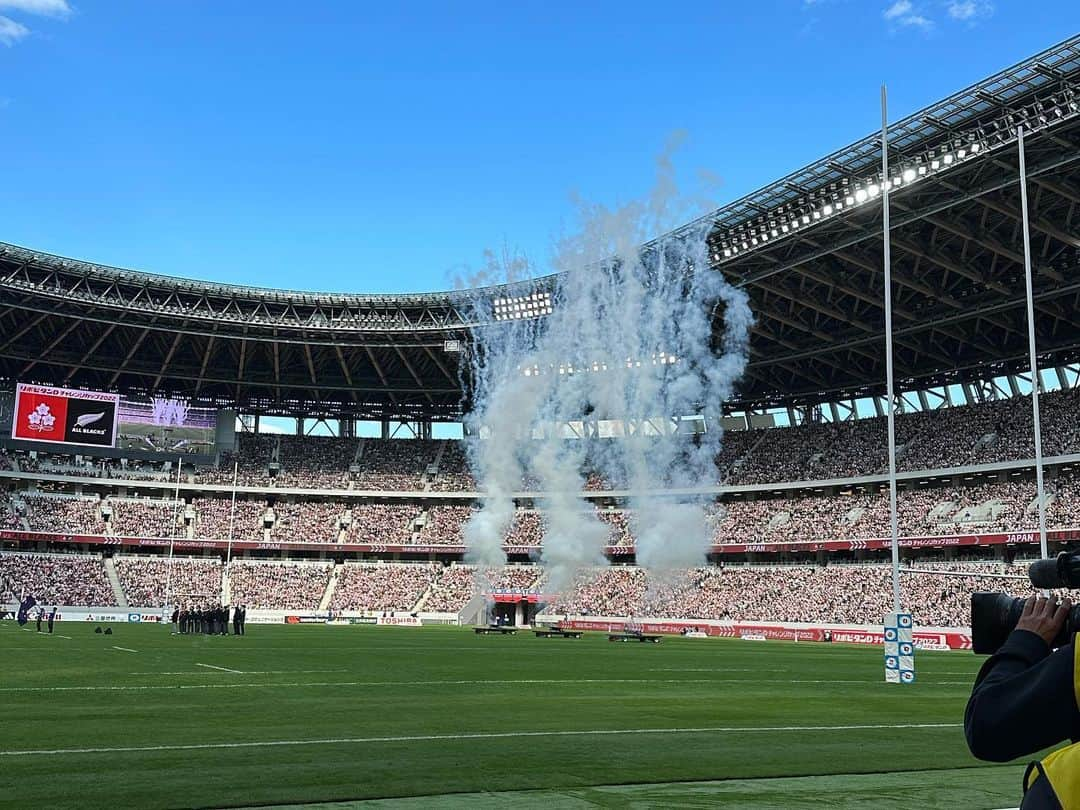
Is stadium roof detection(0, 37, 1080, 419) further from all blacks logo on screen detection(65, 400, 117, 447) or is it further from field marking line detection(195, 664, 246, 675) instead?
field marking line detection(195, 664, 246, 675)

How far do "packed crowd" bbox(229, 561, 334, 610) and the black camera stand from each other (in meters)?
75.4

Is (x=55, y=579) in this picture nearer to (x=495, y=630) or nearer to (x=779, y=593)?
(x=495, y=630)

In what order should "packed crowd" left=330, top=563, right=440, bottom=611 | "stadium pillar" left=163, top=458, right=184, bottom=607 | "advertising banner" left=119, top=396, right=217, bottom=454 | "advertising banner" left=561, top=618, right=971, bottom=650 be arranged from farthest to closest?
"advertising banner" left=119, top=396, right=217, bottom=454 → "packed crowd" left=330, top=563, right=440, bottom=611 → "stadium pillar" left=163, top=458, right=184, bottom=607 → "advertising banner" left=561, top=618, right=971, bottom=650

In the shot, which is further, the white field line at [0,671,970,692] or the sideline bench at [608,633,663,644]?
the sideline bench at [608,633,663,644]

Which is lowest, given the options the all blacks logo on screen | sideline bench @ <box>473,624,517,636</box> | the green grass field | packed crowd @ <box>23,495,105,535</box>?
sideline bench @ <box>473,624,517,636</box>

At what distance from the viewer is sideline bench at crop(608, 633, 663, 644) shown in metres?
49.2

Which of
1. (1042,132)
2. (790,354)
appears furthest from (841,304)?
(1042,132)

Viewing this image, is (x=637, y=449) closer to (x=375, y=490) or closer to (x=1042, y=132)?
(x=375, y=490)

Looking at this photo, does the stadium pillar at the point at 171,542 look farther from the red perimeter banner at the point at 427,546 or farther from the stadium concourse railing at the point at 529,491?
the stadium concourse railing at the point at 529,491

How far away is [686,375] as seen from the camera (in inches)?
2452

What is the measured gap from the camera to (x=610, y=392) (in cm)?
6150

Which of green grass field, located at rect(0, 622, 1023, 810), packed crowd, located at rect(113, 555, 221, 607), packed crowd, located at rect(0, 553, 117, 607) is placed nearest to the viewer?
green grass field, located at rect(0, 622, 1023, 810)

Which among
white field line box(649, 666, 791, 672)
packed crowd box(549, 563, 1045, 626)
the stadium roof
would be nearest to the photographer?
white field line box(649, 666, 791, 672)

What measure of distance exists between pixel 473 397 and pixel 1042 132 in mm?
50657
